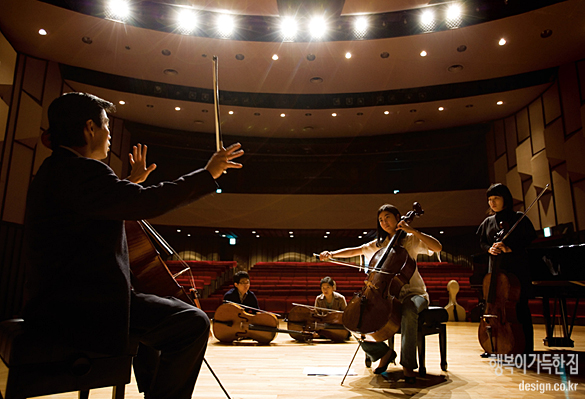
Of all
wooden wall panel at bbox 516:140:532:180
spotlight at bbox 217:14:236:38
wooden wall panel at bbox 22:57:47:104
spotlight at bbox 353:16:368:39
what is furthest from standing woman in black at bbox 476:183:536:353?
wooden wall panel at bbox 22:57:47:104

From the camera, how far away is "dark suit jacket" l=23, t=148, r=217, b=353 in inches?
39.9

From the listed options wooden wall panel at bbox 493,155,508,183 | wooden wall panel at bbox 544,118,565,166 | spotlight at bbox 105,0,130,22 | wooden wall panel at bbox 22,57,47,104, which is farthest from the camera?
wooden wall panel at bbox 493,155,508,183

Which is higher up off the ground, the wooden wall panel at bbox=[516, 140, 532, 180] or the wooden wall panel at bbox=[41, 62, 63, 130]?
the wooden wall panel at bbox=[41, 62, 63, 130]

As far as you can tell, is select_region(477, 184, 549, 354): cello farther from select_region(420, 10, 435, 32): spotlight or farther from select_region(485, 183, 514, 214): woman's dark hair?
select_region(420, 10, 435, 32): spotlight

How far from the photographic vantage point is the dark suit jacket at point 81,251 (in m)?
1.01

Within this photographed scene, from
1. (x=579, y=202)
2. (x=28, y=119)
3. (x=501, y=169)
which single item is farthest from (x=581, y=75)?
(x=28, y=119)

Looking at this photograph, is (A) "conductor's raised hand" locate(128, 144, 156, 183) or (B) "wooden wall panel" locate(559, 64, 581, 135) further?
(B) "wooden wall panel" locate(559, 64, 581, 135)

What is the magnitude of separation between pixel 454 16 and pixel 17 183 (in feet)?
26.9

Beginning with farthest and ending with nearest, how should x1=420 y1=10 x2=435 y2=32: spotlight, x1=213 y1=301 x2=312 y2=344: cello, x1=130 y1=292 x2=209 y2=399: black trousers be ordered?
x1=420 y1=10 x2=435 y2=32: spotlight → x1=213 y1=301 x2=312 y2=344: cello → x1=130 y1=292 x2=209 y2=399: black trousers

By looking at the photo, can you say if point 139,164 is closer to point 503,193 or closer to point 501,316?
point 501,316

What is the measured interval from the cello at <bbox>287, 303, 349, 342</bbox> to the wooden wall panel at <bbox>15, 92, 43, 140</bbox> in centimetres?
564

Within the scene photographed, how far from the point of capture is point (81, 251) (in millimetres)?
1058

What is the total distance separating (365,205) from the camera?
11.6m

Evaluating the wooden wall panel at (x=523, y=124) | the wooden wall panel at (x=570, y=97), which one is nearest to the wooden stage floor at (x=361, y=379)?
the wooden wall panel at (x=570, y=97)
